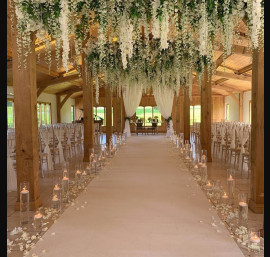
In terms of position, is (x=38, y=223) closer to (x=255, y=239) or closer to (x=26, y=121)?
(x=26, y=121)

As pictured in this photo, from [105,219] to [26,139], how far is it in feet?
5.21

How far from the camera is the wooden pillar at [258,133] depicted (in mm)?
3639

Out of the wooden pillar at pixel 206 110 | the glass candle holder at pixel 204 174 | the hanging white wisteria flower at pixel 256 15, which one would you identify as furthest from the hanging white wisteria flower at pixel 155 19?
the wooden pillar at pixel 206 110

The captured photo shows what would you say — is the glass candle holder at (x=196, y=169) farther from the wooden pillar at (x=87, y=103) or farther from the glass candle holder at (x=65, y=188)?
the wooden pillar at (x=87, y=103)

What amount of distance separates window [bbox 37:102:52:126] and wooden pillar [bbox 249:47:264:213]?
12.4 metres

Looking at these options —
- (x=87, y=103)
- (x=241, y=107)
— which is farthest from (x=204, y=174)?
(x=241, y=107)

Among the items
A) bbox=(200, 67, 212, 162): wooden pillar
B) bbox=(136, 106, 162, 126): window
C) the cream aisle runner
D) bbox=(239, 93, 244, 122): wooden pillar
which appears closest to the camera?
the cream aisle runner

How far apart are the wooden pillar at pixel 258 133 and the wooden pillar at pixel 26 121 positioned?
2918 mm

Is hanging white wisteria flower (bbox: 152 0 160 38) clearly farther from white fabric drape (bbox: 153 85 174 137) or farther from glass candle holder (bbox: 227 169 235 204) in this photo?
white fabric drape (bbox: 153 85 174 137)

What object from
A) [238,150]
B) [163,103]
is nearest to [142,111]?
[163,103]

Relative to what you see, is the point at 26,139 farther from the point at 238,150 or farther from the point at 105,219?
the point at 238,150

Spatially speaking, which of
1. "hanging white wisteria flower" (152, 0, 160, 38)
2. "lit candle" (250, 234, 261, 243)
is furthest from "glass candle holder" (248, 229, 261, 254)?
"hanging white wisteria flower" (152, 0, 160, 38)

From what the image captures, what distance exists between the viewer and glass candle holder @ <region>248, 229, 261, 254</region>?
7.63 feet

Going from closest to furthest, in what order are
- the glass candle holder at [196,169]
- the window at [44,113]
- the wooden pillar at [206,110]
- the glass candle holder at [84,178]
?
the glass candle holder at [84,178], the glass candle holder at [196,169], the wooden pillar at [206,110], the window at [44,113]
